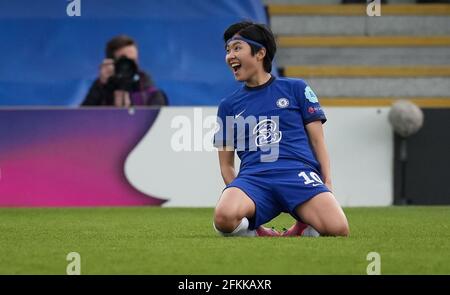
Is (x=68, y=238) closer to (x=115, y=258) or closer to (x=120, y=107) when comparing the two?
(x=115, y=258)

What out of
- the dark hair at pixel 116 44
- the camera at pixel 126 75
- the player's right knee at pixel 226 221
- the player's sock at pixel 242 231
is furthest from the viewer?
the dark hair at pixel 116 44

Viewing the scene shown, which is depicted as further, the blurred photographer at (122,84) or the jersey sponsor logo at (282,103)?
the blurred photographer at (122,84)

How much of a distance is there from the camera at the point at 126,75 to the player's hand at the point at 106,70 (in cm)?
10

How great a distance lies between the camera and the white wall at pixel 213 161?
11258mm

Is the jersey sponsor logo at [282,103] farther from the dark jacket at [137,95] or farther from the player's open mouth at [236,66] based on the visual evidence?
the dark jacket at [137,95]

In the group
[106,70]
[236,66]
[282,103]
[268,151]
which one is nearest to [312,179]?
[268,151]

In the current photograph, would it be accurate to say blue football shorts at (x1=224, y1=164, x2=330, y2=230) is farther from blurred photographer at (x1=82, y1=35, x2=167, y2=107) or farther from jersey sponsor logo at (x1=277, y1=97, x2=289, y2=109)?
blurred photographer at (x1=82, y1=35, x2=167, y2=107)

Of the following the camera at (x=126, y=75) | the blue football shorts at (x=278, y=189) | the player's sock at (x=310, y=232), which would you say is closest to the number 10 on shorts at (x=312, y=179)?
the blue football shorts at (x=278, y=189)

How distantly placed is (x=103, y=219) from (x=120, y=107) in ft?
7.82

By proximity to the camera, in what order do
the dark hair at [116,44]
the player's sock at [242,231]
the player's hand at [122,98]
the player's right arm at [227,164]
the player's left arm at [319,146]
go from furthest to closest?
A: the dark hair at [116,44]
the player's hand at [122,98]
the player's right arm at [227,164]
the player's left arm at [319,146]
the player's sock at [242,231]

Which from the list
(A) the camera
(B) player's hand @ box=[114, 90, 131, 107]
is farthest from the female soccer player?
(A) the camera

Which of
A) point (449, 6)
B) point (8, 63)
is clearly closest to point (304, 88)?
point (8, 63)

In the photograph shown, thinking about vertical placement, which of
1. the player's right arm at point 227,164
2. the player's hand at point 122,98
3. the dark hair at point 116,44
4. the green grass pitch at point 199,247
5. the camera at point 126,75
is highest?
the dark hair at point 116,44

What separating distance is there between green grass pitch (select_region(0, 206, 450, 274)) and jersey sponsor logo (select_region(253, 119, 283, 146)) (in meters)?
0.66
